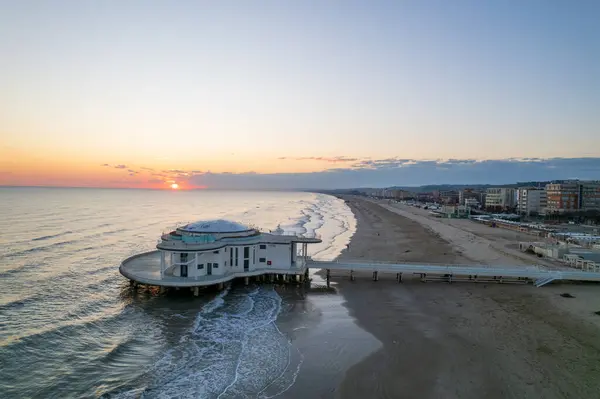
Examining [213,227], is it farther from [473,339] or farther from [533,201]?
[533,201]

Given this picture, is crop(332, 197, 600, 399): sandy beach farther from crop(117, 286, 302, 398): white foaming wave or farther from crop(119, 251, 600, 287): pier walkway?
crop(117, 286, 302, 398): white foaming wave

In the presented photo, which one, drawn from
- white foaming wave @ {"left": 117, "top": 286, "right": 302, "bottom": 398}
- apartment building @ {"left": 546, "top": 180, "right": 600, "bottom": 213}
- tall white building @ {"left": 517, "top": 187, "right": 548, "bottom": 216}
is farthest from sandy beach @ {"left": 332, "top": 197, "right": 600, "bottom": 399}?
tall white building @ {"left": 517, "top": 187, "right": 548, "bottom": 216}

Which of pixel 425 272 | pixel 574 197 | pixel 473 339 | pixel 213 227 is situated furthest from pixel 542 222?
pixel 213 227

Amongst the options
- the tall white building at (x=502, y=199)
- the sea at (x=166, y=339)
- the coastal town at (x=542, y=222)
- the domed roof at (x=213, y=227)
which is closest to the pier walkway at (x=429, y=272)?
the sea at (x=166, y=339)

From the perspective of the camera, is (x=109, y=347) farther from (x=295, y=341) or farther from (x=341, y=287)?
(x=341, y=287)

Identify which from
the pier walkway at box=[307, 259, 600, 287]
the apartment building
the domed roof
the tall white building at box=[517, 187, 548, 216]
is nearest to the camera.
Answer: the domed roof

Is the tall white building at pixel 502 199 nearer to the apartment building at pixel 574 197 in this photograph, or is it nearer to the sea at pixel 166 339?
the apartment building at pixel 574 197
